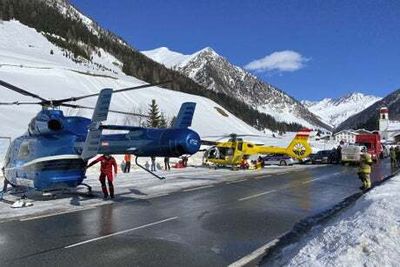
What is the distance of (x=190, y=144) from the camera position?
1431 cm

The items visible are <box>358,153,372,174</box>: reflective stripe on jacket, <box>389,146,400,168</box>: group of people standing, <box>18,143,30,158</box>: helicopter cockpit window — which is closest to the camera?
<box>18,143,30,158</box>: helicopter cockpit window

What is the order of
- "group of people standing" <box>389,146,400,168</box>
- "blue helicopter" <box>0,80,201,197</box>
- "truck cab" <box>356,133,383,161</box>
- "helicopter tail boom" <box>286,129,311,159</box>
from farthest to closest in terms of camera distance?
1. "truck cab" <box>356,133,383,161</box>
2. "helicopter tail boom" <box>286,129,311,159</box>
3. "group of people standing" <box>389,146,400,168</box>
4. "blue helicopter" <box>0,80,201,197</box>

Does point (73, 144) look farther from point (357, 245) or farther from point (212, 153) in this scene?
point (212, 153)

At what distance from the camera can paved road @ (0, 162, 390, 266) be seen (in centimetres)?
877

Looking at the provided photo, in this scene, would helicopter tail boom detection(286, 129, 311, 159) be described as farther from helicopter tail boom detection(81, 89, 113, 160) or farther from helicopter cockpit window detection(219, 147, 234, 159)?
helicopter tail boom detection(81, 89, 113, 160)

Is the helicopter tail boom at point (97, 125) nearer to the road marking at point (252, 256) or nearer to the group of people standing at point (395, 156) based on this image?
the road marking at point (252, 256)

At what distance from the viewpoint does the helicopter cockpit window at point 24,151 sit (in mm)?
16547

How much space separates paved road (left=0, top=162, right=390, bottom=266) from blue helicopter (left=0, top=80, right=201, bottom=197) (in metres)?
1.71

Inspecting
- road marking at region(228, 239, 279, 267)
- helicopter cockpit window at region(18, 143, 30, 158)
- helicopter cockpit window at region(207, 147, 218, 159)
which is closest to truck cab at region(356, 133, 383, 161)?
helicopter cockpit window at region(207, 147, 218, 159)

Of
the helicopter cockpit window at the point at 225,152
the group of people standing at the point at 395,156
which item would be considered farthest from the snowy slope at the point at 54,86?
the group of people standing at the point at 395,156

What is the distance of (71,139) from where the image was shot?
53.4 feet

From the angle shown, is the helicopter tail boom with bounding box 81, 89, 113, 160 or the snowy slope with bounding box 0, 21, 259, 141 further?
the snowy slope with bounding box 0, 21, 259, 141

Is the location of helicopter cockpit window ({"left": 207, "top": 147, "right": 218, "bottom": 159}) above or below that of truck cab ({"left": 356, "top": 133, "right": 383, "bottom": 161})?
below

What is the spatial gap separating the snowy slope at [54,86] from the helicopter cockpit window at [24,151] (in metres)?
47.6
